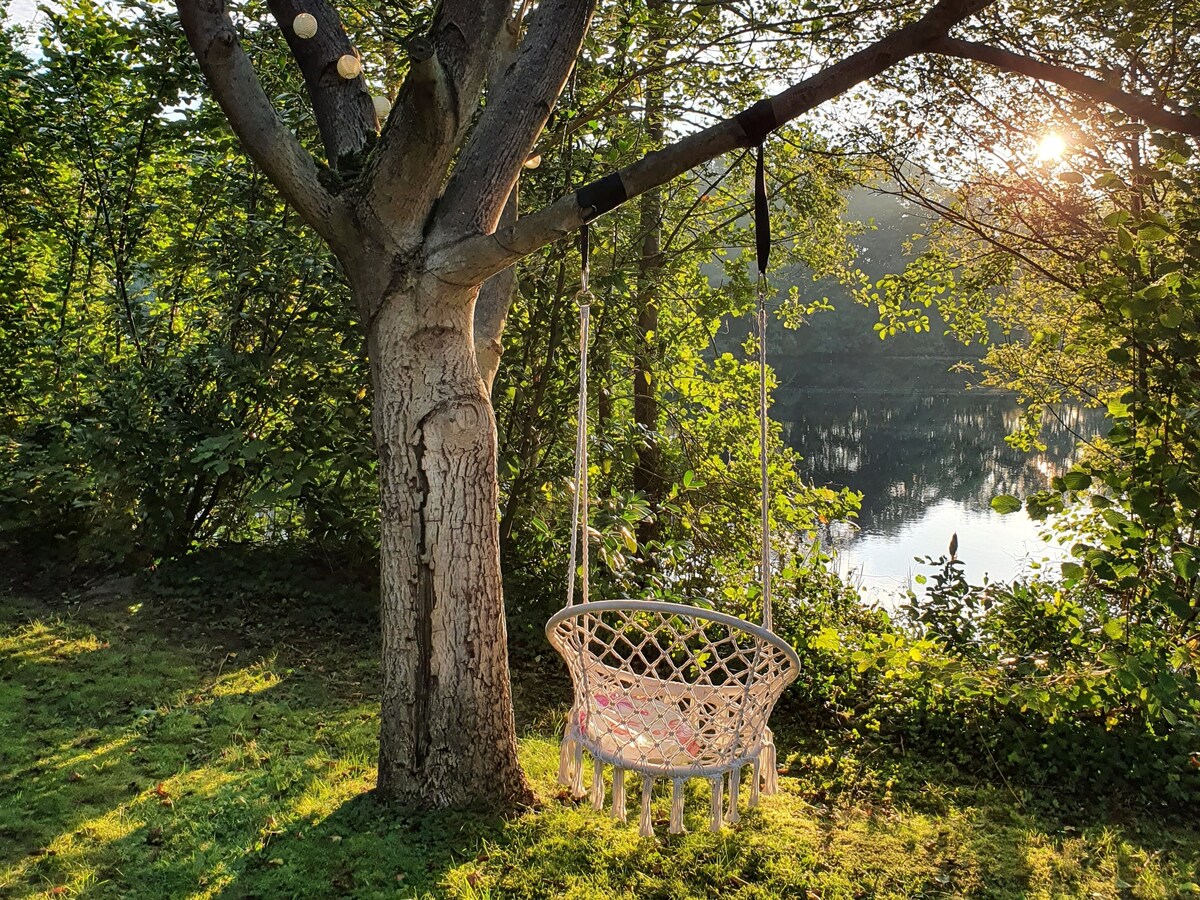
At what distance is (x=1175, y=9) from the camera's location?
2.66 meters

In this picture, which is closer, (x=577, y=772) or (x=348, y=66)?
(x=577, y=772)

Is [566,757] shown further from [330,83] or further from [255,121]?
[330,83]

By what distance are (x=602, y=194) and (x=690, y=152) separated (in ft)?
0.91

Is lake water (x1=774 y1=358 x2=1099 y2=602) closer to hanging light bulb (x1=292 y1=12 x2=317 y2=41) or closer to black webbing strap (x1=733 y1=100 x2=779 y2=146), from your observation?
black webbing strap (x1=733 y1=100 x2=779 y2=146)

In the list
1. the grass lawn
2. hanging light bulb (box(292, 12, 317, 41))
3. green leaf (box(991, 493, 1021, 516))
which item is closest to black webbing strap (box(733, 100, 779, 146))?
green leaf (box(991, 493, 1021, 516))

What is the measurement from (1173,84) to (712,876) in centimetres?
390

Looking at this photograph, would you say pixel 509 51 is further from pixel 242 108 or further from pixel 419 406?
pixel 419 406

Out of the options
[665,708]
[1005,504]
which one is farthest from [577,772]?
[1005,504]

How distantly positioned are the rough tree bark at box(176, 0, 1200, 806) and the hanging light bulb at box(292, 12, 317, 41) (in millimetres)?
210

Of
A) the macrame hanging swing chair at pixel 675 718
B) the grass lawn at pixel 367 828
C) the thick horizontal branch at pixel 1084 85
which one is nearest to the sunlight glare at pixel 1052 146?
the thick horizontal branch at pixel 1084 85

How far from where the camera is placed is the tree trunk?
246 cm

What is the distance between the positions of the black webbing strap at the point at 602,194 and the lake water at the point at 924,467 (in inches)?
133

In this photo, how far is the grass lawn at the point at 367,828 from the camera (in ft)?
7.39

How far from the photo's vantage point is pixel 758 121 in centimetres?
223
